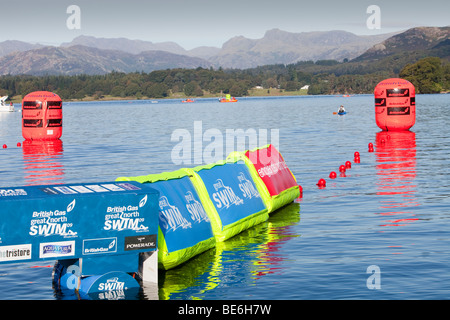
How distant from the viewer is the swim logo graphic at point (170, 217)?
1299 cm

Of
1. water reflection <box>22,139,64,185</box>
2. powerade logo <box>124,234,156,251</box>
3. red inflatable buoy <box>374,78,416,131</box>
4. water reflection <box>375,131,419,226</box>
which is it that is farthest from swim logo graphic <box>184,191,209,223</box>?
red inflatable buoy <box>374,78,416,131</box>

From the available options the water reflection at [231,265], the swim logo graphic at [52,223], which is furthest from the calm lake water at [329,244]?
the swim logo graphic at [52,223]

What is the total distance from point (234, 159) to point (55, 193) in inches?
313

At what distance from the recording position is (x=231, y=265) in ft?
44.1

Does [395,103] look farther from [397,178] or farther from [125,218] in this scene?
[125,218]

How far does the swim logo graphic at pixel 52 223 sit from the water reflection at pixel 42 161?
639 inches

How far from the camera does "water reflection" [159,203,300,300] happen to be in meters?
11.9

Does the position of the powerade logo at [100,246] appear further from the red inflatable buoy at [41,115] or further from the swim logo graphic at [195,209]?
the red inflatable buoy at [41,115]

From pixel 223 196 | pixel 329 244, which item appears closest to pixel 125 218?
pixel 223 196

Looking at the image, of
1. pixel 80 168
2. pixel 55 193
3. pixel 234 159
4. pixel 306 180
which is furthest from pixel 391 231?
pixel 80 168

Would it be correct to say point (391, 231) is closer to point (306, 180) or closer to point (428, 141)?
point (306, 180)

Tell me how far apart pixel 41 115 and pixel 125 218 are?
35.1m

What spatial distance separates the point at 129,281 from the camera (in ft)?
38.0

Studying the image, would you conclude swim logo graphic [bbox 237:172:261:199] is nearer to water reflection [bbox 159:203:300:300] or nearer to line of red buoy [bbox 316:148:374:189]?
water reflection [bbox 159:203:300:300]
